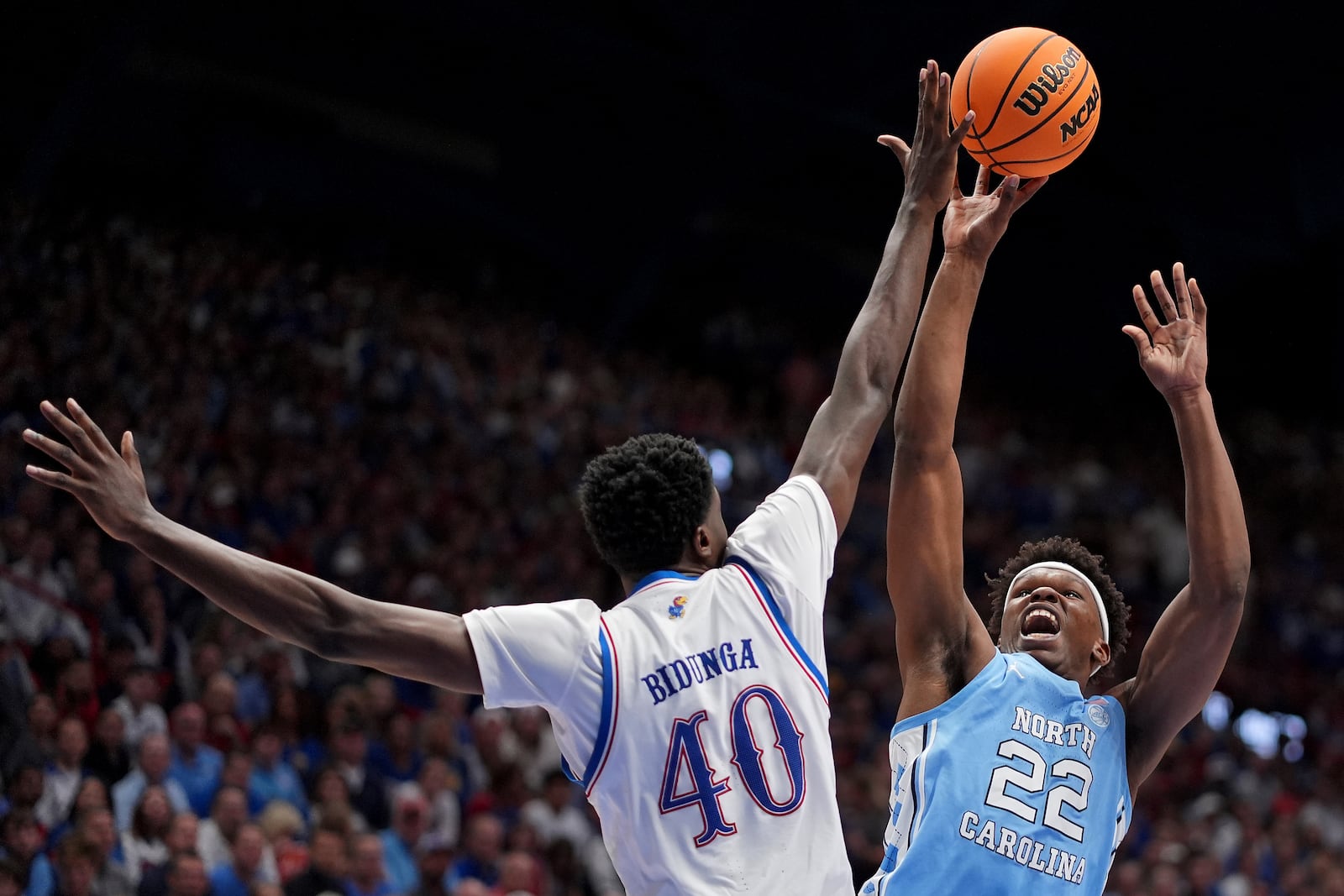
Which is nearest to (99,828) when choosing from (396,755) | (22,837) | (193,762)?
(22,837)

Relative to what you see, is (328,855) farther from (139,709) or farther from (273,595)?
(273,595)

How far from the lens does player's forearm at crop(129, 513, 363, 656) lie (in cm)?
260

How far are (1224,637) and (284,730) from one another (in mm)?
6114

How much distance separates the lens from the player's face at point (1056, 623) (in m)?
3.69

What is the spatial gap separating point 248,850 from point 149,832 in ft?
1.61

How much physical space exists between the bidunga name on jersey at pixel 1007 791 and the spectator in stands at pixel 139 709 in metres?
5.43

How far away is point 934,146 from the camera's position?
3.65 m

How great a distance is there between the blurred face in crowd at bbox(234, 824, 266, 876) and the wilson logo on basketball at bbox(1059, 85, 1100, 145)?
5312mm

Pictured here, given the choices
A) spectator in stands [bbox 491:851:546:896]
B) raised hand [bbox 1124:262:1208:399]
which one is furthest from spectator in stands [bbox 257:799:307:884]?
raised hand [bbox 1124:262:1208:399]

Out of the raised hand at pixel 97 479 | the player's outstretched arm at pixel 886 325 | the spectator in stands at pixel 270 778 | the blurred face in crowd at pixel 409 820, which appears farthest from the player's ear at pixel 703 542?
the blurred face in crowd at pixel 409 820

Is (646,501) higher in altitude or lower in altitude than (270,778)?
higher

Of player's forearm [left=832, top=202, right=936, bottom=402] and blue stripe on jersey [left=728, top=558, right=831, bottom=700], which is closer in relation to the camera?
blue stripe on jersey [left=728, top=558, right=831, bottom=700]

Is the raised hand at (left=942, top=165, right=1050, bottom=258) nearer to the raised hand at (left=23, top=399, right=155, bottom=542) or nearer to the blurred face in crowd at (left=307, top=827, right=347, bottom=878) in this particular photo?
the raised hand at (left=23, top=399, right=155, bottom=542)

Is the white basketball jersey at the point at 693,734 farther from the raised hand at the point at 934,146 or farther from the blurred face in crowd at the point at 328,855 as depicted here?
the blurred face in crowd at the point at 328,855
